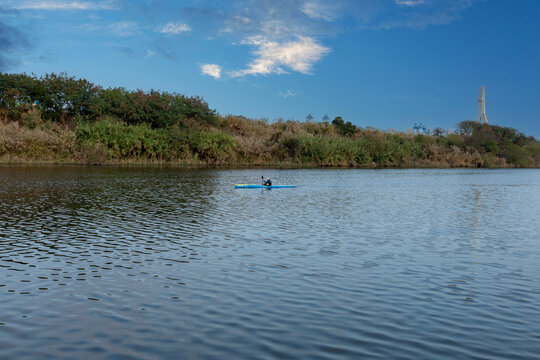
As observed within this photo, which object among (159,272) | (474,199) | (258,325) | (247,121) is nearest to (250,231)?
(159,272)

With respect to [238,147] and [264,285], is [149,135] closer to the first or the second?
[238,147]

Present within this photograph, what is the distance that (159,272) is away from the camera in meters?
10.3

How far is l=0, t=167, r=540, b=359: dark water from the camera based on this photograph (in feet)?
22.0

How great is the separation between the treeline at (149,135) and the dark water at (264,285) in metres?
38.0

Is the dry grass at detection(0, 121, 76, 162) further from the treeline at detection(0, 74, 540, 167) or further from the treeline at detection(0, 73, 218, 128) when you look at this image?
the treeline at detection(0, 73, 218, 128)

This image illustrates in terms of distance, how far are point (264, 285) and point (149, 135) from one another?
52.3 meters

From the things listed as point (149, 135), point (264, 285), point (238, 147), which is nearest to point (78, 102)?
point (149, 135)

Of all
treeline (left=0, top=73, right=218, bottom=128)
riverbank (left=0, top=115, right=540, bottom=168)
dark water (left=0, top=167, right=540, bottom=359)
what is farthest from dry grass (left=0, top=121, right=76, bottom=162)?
dark water (left=0, top=167, right=540, bottom=359)

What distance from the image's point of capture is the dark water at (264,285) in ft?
22.0

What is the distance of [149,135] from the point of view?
195ft

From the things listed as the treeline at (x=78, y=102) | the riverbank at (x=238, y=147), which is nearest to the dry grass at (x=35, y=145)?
the riverbank at (x=238, y=147)

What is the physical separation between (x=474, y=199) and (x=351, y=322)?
76.1 ft

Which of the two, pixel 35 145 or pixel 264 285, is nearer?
pixel 264 285

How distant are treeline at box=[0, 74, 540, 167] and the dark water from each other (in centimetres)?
3797
